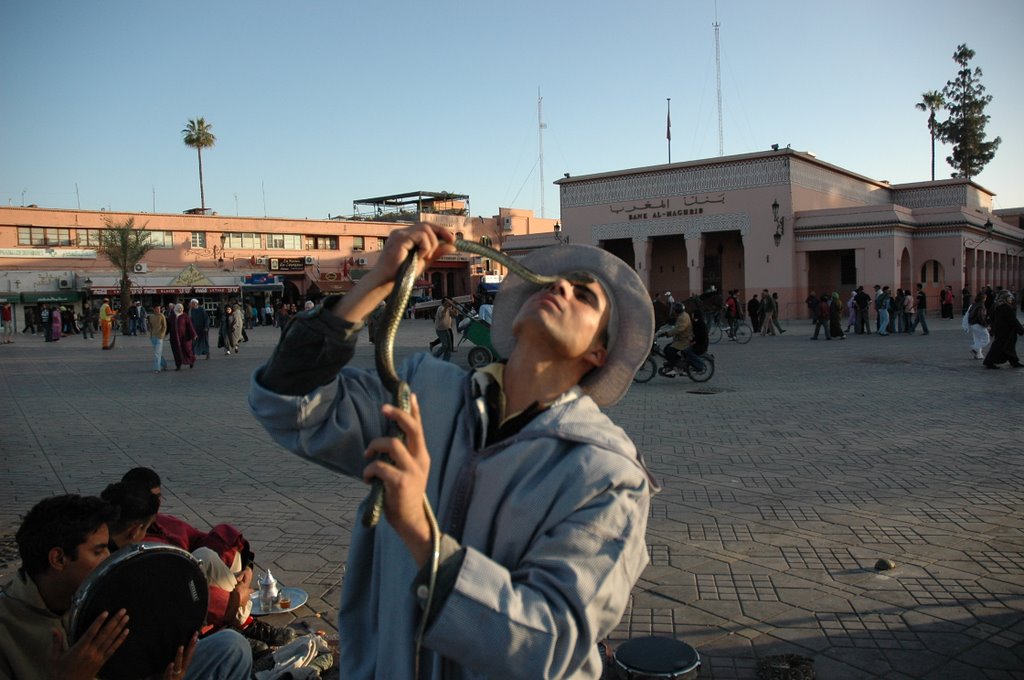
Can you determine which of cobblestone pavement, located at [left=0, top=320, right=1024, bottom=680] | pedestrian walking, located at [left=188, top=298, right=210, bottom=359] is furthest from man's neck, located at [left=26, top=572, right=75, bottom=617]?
pedestrian walking, located at [left=188, top=298, right=210, bottom=359]

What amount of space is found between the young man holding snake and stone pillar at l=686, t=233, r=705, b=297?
1443 inches

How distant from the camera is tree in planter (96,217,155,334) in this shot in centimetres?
4366

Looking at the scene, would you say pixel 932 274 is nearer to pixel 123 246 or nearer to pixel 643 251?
pixel 643 251

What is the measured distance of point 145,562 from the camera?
2410 millimetres

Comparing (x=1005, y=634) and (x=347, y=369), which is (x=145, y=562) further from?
(x=1005, y=634)

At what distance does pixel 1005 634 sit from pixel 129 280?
46298 mm

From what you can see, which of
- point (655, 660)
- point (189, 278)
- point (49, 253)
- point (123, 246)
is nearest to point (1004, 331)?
point (655, 660)

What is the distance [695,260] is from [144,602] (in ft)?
121

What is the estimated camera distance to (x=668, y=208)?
125 ft

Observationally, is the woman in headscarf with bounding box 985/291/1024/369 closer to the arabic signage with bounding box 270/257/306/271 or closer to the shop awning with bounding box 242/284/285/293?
the shop awning with bounding box 242/284/285/293

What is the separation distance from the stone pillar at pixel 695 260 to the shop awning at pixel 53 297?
3467 cm

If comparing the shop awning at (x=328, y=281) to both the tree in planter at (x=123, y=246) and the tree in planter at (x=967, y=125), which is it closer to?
the tree in planter at (x=123, y=246)

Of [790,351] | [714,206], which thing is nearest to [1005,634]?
[790,351]

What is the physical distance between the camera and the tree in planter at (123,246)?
4366 cm
